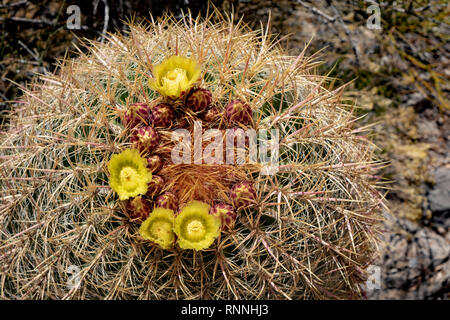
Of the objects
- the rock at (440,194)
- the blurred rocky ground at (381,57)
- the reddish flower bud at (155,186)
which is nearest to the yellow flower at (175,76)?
the reddish flower bud at (155,186)

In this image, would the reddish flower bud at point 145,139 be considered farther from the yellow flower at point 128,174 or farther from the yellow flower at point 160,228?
the yellow flower at point 160,228

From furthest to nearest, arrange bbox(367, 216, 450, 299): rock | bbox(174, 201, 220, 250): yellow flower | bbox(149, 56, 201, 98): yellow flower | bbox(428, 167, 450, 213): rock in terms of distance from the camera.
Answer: bbox(428, 167, 450, 213): rock
bbox(367, 216, 450, 299): rock
bbox(149, 56, 201, 98): yellow flower
bbox(174, 201, 220, 250): yellow flower

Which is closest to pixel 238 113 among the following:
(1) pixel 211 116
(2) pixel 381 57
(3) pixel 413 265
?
(1) pixel 211 116

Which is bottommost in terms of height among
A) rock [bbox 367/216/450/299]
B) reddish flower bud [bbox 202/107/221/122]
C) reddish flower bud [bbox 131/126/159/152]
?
rock [bbox 367/216/450/299]

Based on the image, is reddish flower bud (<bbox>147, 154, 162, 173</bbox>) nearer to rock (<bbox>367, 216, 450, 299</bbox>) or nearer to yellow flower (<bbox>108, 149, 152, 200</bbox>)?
yellow flower (<bbox>108, 149, 152, 200</bbox>)

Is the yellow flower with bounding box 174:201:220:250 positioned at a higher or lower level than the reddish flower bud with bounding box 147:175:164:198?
lower

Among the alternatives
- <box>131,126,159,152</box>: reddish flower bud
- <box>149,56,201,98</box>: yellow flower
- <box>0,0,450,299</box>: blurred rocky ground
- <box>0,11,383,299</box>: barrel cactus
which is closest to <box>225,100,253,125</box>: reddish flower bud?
<box>0,11,383,299</box>: barrel cactus

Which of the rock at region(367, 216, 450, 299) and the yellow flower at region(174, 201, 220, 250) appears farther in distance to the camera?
the rock at region(367, 216, 450, 299)

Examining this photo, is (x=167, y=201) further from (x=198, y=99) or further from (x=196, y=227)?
(x=198, y=99)
